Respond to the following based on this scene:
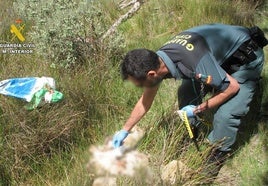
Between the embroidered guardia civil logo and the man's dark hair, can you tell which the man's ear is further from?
the embroidered guardia civil logo

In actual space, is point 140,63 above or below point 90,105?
above

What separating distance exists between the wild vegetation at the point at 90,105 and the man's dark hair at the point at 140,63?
554mm

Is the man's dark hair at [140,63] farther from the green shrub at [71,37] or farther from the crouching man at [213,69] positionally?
the green shrub at [71,37]

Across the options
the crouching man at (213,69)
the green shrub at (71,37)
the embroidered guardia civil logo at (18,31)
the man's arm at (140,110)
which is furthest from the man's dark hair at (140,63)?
the embroidered guardia civil logo at (18,31)

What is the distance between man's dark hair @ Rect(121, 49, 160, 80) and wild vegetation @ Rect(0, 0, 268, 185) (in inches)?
21.8

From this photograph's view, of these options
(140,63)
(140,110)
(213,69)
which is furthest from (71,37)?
(213,69)

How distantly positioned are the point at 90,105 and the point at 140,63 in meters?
1.18

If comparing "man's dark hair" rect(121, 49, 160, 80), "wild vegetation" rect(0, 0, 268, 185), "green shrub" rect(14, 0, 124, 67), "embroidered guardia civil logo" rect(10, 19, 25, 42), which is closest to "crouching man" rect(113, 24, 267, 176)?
"man's dark hair" rect(121, 49, 160, 80)

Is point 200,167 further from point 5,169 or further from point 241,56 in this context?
point 5,169

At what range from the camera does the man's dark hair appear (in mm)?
2667

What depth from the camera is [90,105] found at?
3.73 m

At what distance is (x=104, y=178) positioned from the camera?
2658 mm

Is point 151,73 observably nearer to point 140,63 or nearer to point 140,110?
point 140,63

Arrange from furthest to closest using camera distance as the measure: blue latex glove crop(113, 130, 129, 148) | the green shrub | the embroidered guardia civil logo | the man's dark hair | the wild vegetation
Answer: the embroidered guardia civil logo < the green shrub < the wild vegetation < blue latex glove crop(113, 130, 129, 148) < the man's dark hair
